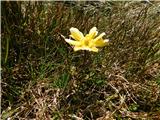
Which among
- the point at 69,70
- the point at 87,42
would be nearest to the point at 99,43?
the point at 87,42

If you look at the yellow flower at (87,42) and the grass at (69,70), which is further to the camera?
the grass at (69,70)

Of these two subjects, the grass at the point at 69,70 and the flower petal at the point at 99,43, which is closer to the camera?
the flower petal at the point at 99,43

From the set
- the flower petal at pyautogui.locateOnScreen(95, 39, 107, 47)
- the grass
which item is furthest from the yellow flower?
the grass

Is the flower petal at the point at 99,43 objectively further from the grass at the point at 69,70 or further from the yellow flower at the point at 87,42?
the grass at the point at 69,70

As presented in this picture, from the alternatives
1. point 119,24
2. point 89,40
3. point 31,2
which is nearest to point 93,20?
point 119,24

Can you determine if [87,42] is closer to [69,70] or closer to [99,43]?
[99,43]

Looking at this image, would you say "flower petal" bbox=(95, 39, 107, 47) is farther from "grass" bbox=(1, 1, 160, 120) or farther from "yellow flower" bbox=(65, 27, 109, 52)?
"grass" bbox=(1, 1, 160, 120)

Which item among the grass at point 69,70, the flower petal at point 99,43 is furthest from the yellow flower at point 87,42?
the grass at point 69,70

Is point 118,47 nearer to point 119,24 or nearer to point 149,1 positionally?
point 119,24
